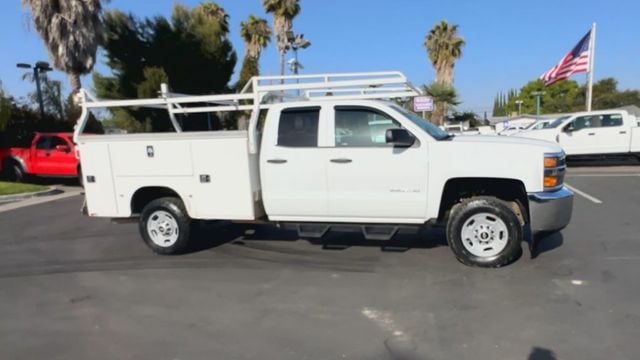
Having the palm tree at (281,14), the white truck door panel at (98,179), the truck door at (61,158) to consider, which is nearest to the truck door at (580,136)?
the white truck door panel at (98,179)

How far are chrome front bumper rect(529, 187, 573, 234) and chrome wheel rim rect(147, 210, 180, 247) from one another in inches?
179

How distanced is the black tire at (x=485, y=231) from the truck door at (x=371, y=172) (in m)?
0.43

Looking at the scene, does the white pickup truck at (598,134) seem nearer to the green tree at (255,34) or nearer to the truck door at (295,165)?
the truck door at (295,165)

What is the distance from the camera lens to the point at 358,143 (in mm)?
5594

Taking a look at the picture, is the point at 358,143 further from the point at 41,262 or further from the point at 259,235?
the point at 41,262

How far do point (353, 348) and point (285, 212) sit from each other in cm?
258

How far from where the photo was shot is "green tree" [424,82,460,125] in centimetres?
3553

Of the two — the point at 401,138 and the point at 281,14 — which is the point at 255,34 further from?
the point at 401,138

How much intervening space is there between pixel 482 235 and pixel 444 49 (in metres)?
37.4

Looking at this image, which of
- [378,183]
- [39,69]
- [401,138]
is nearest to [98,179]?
[378,183]

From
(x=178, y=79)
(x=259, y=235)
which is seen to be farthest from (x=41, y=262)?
(x=178, y=79)

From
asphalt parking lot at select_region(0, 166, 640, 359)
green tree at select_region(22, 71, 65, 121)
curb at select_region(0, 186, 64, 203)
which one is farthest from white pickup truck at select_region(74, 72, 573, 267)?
green tree at select_region(22, 71, 65, 121)

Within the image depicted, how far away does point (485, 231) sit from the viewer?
5.38m

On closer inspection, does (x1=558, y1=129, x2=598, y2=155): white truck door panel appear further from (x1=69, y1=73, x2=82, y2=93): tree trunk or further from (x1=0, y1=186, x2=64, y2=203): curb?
(x1=69, y1=73, x2=82, y2=93): tree trunk
